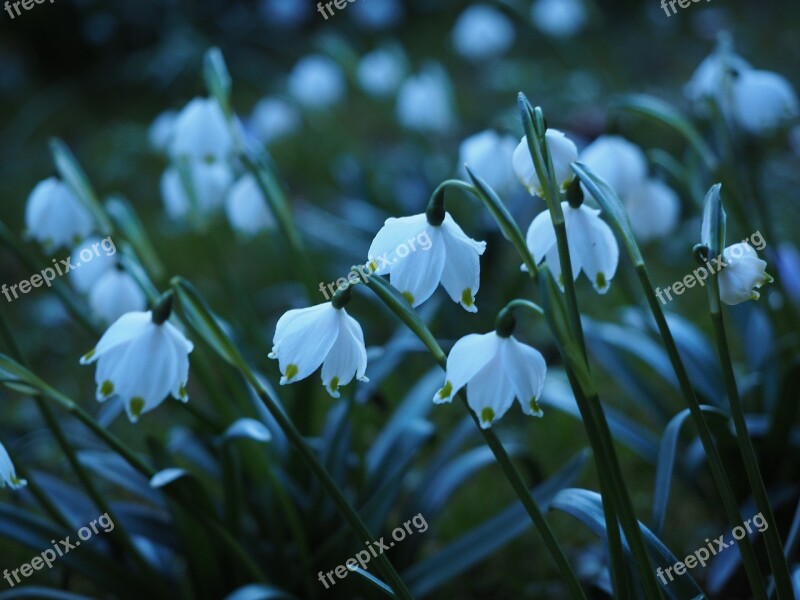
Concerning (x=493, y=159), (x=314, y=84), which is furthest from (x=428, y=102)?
(x=493, y=159)

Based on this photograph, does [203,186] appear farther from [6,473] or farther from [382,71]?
[382,71]

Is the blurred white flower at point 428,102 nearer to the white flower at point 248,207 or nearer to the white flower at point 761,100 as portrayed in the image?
the white flower at point 248,207

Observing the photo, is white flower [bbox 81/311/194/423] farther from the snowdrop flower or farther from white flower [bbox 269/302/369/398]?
the snowdrop flower

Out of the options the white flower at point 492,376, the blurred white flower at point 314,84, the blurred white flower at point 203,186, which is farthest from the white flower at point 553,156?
the blurred white flower at point 314,84

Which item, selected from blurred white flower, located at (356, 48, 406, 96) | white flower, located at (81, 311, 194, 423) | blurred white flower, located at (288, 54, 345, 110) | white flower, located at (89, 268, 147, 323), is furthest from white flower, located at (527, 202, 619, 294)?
blurred white flower, located at (288, 54, 345, 110)

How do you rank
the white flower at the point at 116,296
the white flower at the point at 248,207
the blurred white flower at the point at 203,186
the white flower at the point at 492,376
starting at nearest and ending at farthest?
the white flower at the point at 492,376, the white flower at the point at 116,296, the white flower at the point at 248,207, the blurred white flower at the point at 203,186

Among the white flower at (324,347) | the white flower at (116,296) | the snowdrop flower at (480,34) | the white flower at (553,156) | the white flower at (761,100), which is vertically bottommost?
the white flower at (761,100)
